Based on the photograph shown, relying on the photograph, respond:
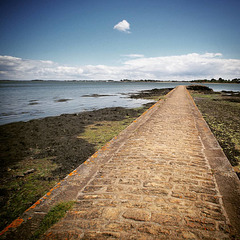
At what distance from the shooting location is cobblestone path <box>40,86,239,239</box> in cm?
187

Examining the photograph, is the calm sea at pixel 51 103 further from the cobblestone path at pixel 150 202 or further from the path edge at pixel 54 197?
the cobblestone path at pixel 150 202

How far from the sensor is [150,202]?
2328 mm

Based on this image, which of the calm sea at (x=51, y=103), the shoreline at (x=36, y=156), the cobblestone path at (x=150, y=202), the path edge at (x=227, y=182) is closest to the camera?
the cobblestone path at (x=150, y=202)

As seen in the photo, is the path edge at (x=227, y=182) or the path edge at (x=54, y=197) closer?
the path edge at (x=54, y=197)

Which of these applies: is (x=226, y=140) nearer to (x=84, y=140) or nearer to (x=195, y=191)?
(x=195, y=191)

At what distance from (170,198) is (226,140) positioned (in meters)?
4.91

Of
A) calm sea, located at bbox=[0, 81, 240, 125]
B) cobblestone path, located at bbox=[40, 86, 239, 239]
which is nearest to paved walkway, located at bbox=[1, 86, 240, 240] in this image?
cobblestone path, located at bbox=[40, 86, 239, 239]

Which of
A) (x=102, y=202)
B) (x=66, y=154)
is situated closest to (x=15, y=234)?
(x=102, y=202)

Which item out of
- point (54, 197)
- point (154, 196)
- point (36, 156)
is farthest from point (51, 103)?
point (154, 196)

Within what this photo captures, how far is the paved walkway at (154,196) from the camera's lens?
6.20 feet

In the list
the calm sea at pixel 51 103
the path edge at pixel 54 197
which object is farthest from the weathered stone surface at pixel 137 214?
the calm sea at pixel 51 103

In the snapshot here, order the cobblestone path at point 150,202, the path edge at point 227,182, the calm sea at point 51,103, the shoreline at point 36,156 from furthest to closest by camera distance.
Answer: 1. the calm sea at point 51,103
2. the shoreline at point 36,156
3. the path edge at point 227,182
4. the cobblestone path at point 150,202

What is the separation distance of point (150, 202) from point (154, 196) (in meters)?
0.17

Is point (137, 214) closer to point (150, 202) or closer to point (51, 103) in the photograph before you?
point (150, 202)
